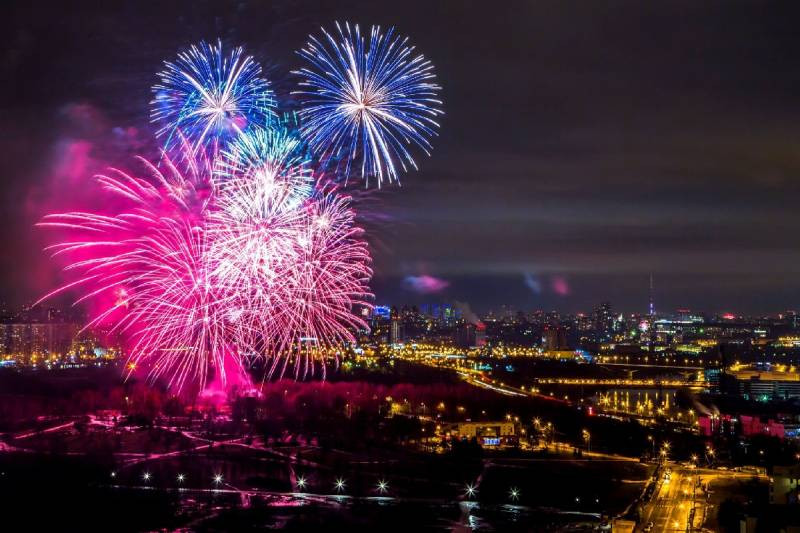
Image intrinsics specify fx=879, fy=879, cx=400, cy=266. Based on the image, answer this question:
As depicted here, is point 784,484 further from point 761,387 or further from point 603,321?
point 603,321

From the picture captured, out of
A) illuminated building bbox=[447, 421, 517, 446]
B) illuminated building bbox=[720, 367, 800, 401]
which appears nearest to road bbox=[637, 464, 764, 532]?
illuminated building bbox=[447, 421, 517, 446]

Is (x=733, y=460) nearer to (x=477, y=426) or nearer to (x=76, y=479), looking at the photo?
(x=477, y=426)

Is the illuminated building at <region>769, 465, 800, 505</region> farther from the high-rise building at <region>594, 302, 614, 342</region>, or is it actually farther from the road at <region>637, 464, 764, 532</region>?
the high-rise building at <region>594, 302, 614, 342</region>

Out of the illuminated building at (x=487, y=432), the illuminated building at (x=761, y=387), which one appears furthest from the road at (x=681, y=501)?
the illuminated building at (x=761, y=387)

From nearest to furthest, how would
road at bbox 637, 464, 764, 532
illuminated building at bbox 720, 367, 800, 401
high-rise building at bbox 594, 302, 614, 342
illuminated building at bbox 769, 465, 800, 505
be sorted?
road at bbox 637, 464, 764, 532, illuminated building at bbox 769, 465, 800, 505, illuminated building at bbox 720, 367, 800, 401, high-rise building at bbox 594, 302, 614, 342

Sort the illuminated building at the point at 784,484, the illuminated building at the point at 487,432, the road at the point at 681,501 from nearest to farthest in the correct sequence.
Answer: the road at the point at 681,501 < the illuminated building at the point at 784,484 < the illuminated building at the point at 487,432

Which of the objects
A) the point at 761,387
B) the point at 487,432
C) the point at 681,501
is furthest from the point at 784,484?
the point at 761,387

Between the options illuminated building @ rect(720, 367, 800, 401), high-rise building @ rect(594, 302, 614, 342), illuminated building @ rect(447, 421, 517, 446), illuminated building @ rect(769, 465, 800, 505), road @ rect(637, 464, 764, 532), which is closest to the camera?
road @ rect(637, 464, 764, 532)

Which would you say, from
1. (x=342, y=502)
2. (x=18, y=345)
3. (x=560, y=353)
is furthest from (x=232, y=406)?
(x=560, y=353)

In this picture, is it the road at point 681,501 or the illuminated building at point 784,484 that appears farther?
the illuminated building at point 784,484

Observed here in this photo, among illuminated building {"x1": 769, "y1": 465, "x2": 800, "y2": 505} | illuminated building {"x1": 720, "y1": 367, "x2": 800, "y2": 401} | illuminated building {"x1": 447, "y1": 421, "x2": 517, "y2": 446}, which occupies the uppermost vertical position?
illuminated building {"x1": 720, "y1": 367, "x2": 800, "y2": 401}

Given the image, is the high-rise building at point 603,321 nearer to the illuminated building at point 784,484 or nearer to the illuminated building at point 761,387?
the illuminated building at point 761,387
